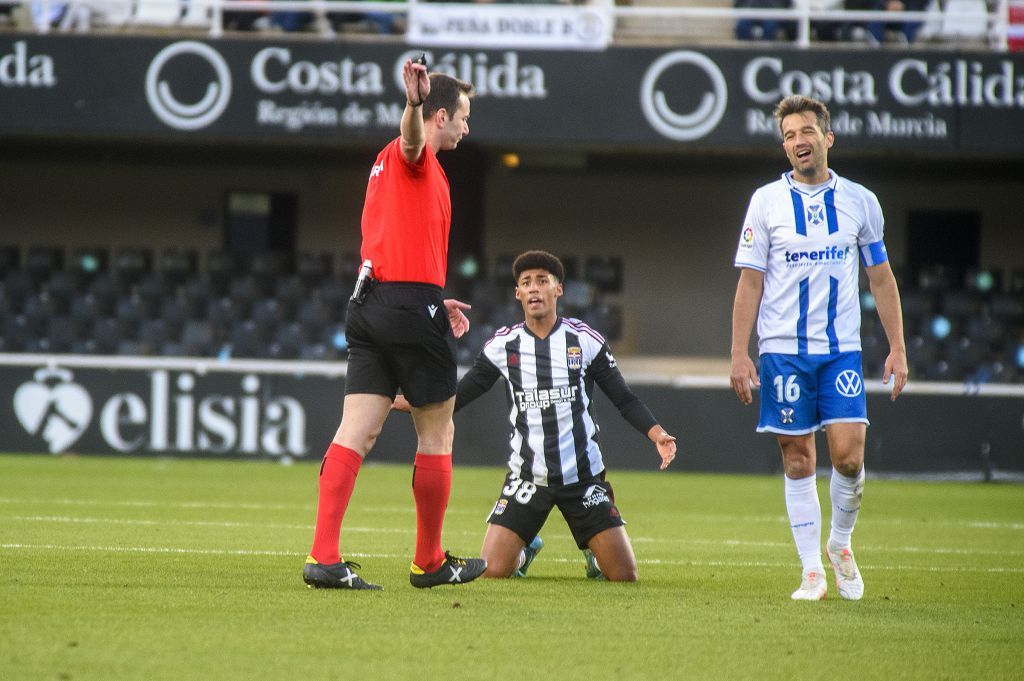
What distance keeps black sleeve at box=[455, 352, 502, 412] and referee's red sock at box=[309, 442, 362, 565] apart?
3.65 feet

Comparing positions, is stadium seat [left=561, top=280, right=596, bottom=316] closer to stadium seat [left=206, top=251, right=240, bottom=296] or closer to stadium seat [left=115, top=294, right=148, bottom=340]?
stadium seat [left=206, top=251, right=240, bottom=296]

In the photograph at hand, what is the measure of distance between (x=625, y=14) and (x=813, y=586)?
11758mm

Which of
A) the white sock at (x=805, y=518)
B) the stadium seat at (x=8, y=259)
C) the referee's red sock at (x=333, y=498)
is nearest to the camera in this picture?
the referee's red sock at (x=333, y=498)

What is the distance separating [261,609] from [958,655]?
2149 millimetres

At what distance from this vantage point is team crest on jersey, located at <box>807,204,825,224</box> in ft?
18.2

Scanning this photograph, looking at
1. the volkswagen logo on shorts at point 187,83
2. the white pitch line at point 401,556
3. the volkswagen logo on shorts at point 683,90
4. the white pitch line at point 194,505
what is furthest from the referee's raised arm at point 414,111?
the volkswagen logo on shorts at point 187,83

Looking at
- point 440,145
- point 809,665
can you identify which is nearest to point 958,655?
point 809,665

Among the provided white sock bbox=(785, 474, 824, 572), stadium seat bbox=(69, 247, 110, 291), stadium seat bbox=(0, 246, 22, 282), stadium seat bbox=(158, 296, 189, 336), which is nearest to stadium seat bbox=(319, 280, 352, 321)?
stadium seat bbox=(158, 296, 189, 336)

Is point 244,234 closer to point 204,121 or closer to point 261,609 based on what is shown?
point 204,121

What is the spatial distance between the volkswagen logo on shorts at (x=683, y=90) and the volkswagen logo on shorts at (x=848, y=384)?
1044 cm

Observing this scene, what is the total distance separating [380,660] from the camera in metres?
3.89

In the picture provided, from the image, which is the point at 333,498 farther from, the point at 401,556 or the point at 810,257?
the point at 810,257

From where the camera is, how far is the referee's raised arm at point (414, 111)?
4797mm

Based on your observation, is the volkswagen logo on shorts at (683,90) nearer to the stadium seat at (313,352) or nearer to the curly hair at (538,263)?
the stadium seat at (313,352)
